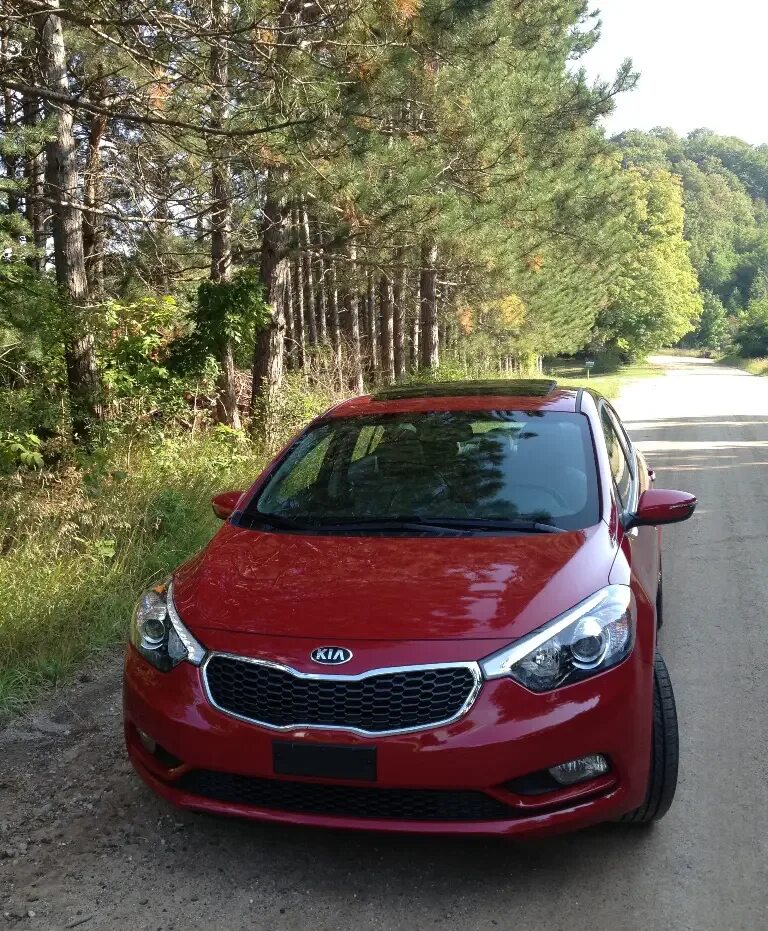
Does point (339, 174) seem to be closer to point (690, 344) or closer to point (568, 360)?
point (568, 360)

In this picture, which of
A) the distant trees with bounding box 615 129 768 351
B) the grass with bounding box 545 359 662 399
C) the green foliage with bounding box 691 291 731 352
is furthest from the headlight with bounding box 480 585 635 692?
the green foliage with bounding box 691 291 731 352

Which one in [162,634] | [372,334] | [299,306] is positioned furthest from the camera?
[299,306]

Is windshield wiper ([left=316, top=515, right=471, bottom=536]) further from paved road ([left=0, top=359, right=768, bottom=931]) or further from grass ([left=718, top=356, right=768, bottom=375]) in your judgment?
grass ([left=718, top=356, right=768, bottom=375])

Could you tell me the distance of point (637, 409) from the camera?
23.2m

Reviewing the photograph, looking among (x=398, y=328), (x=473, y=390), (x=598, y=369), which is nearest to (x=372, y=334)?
(x=398, y=328)

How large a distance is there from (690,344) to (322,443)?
125 metres

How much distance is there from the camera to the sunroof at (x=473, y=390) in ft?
16.0

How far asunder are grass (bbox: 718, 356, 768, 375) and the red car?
55.3 m

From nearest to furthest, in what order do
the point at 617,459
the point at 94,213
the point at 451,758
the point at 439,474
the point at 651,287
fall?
1. the point at 451,758
2. the point at 439,474
3. the point at 617,459
4. the point at 94,213
5. the point at 651,287

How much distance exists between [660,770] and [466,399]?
2177 millimetres

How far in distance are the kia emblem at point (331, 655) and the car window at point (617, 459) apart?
1755mm

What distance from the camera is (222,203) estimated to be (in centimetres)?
1274

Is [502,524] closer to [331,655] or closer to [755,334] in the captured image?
[331,655]

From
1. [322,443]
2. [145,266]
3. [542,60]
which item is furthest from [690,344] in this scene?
[322,443]
